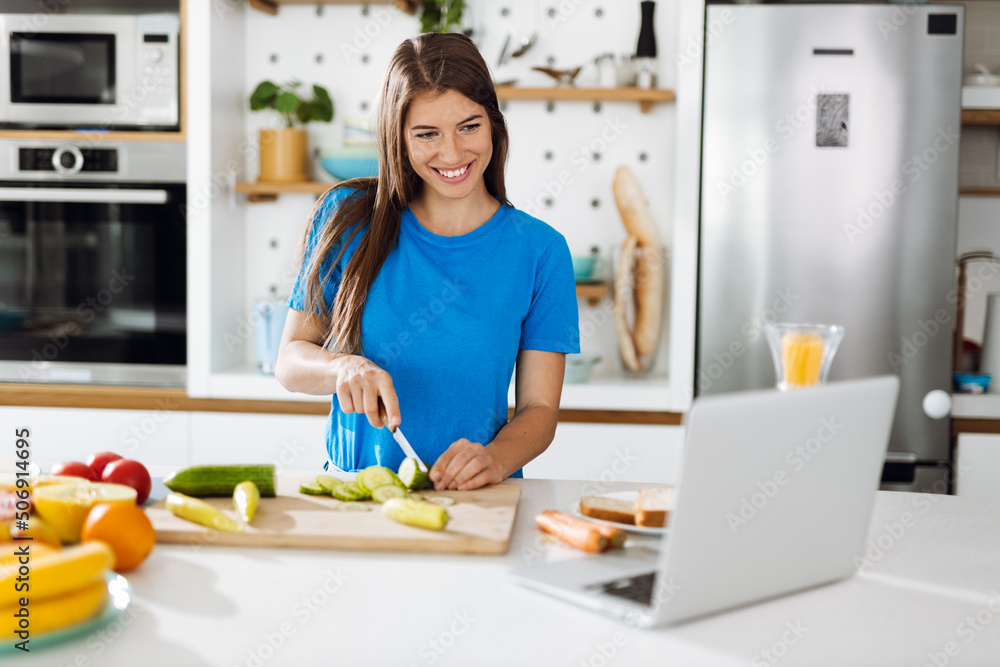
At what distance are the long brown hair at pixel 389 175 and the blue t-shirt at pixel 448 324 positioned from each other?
0.02 metres

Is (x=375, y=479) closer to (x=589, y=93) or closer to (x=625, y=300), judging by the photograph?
(x=625, y=300)

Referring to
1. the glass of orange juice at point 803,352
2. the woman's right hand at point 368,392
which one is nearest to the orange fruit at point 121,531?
the woman's right hand at point 368,392

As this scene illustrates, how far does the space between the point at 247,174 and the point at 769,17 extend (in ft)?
5.70

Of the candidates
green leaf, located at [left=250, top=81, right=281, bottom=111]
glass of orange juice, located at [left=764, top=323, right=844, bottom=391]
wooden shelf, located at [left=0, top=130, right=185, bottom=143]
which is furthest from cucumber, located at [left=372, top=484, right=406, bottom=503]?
green leaf, located at [left=250, top=81, right=281, bottom=111]

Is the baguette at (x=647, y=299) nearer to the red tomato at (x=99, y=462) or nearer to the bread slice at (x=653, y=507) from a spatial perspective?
the bread slice at (x=653, y=507)

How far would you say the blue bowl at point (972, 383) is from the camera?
2.59 meters

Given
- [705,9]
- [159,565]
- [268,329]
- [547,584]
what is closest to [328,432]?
[159,565]

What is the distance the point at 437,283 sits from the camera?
1.56 metres

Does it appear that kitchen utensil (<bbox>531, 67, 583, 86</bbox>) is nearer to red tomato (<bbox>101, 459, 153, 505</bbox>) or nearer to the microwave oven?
the microwave oven

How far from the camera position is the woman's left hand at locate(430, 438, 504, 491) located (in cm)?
130

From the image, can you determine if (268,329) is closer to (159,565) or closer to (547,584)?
(159,565)

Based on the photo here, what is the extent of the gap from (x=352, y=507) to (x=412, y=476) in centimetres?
12

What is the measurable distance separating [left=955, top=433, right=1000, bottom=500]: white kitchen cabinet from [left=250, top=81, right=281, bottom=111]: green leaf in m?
2.34

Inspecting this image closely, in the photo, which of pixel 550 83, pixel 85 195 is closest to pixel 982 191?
pixel 550 83
